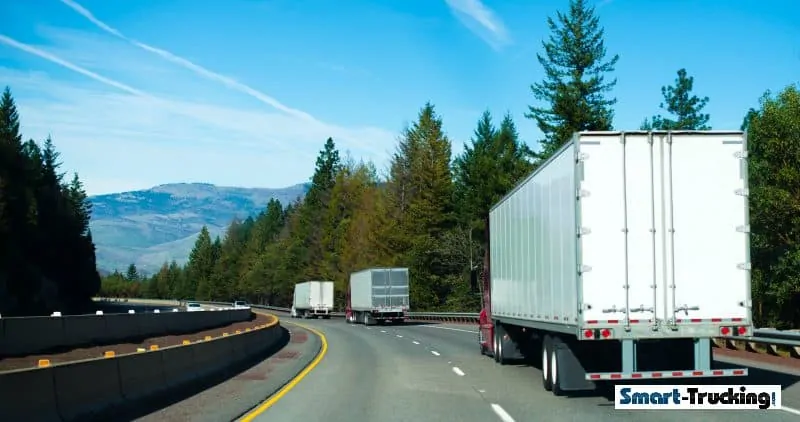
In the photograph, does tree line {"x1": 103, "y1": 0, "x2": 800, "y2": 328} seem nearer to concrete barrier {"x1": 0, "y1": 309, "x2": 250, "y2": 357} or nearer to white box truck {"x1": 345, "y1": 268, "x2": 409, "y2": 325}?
white box truck {"x1": 345, "y1": 268, "x2": 409, "y2": 325}

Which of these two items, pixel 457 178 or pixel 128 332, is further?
pixel 457 178

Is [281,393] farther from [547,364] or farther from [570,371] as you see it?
[570,371]

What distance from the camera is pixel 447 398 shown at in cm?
1502

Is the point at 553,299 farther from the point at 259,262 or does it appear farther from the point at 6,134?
the point at 259,262

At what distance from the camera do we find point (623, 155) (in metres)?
13.0

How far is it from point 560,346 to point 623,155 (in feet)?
11.3

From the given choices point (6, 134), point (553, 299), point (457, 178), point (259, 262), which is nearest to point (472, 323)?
point (457, 178)

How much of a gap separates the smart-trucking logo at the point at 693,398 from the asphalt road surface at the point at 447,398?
0.53 ft

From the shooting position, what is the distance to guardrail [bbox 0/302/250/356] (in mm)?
24422

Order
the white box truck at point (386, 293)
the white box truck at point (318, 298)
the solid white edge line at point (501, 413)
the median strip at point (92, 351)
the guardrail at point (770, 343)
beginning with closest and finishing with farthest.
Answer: the solid white edge line at point (501, 413) → the guardrail at point (770, 343) → the median strip at point (92, 351) → the white box truck at point (386, 293) → the white box truck at point (318, 298)

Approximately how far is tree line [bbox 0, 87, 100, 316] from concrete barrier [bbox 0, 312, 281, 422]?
65.7m

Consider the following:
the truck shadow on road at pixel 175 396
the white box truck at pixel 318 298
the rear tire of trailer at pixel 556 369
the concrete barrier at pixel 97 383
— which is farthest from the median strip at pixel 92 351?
the white box truck at pixel 318 298

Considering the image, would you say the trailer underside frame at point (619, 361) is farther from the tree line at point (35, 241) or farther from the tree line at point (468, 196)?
the tree line at point (35, 241)

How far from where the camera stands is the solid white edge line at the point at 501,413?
12.2 meters
